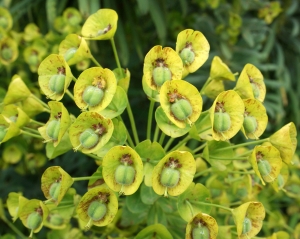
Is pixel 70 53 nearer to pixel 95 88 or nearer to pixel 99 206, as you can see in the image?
pixel 95 88

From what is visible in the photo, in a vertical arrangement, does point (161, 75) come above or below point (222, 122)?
above

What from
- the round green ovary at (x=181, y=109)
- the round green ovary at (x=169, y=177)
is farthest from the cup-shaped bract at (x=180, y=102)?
the round green ovary at (x=169, y=177)

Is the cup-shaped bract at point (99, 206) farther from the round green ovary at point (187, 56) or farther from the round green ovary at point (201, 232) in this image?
the round green ovary at point (187, 56)

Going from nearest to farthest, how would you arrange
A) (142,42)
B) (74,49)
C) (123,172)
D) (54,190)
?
(123,172) < (54,190) < (74,49) < (142,42)

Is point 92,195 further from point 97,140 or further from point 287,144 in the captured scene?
point 287,144

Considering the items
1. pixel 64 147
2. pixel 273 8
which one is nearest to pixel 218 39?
pixel 273 8

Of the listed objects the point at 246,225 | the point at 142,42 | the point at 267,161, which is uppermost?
the point at 267,161

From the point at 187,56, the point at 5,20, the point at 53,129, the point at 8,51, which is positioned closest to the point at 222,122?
the point at 187,56
